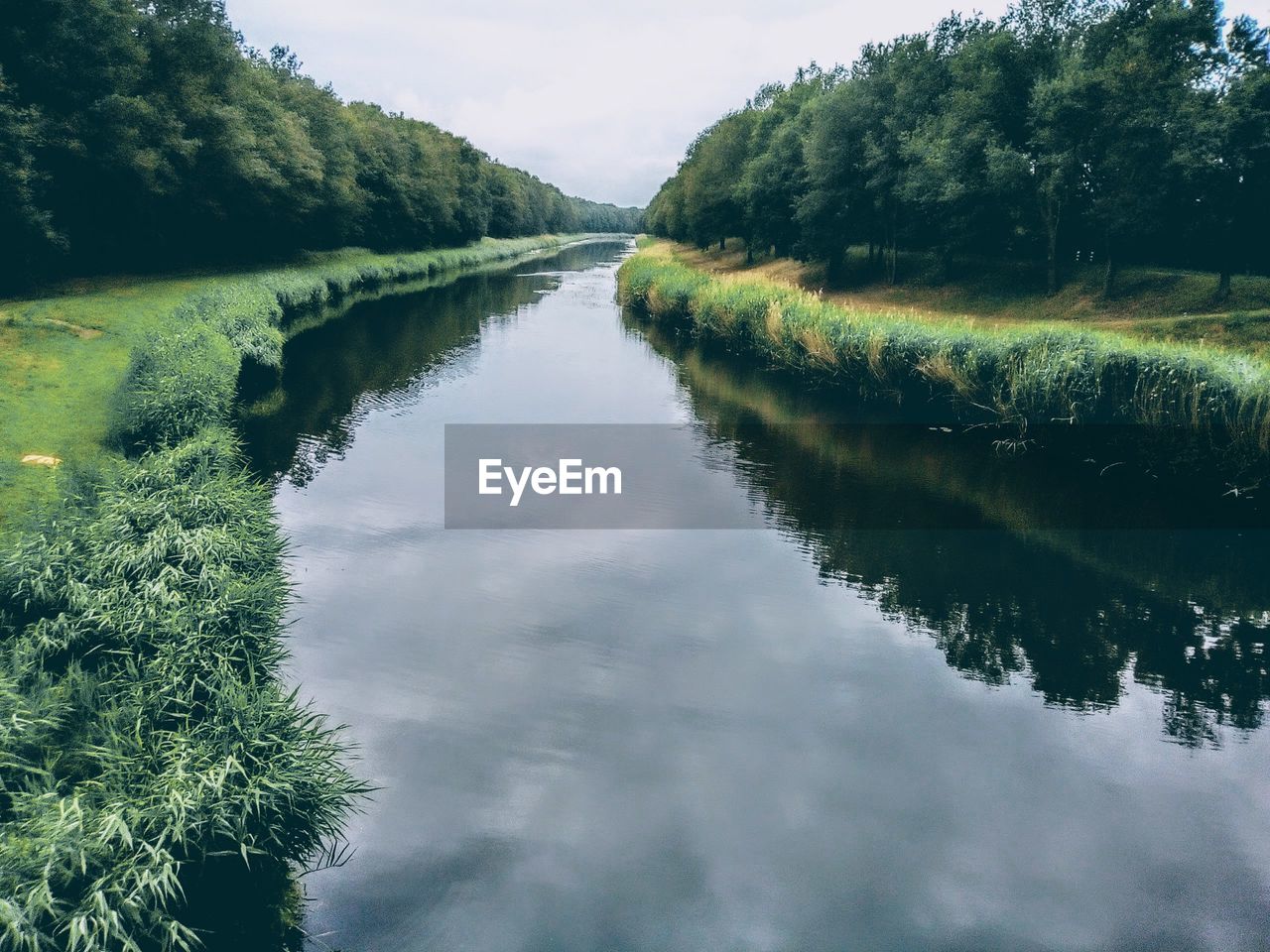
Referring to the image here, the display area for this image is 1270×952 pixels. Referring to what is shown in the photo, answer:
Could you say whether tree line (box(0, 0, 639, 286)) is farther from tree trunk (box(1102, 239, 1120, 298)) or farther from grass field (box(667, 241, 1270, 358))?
tree trunk (box(1102, 239, 1120, 298))

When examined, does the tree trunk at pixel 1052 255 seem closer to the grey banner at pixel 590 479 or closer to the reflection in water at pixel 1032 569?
the reflection in water at pixel 1032 569

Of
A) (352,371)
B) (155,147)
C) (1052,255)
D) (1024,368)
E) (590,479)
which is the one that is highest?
(155,147)

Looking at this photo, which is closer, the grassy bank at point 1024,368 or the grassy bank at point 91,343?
the grassy bank at point 91,343

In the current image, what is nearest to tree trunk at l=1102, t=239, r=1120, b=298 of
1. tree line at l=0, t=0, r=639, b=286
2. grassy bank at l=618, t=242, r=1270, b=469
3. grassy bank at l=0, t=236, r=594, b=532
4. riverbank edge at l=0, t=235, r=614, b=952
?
grassy bank at l=618, t=242, r=1270, b=469

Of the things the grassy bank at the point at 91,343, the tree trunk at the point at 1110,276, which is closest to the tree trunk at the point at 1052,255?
the tree trunk at the point at 1110,276

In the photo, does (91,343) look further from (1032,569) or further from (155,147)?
(1032,569)

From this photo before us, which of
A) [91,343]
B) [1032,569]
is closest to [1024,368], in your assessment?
[1032,569]
